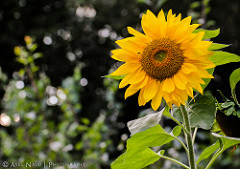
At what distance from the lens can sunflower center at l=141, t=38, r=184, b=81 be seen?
0.52 metres

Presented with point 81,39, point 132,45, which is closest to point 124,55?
point 132,45

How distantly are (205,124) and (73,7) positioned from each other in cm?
420

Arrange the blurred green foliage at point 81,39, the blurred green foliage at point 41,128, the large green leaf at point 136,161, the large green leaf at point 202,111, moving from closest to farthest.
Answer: the large green leaf at point 202,111
the large green leaf at point 136,161
the blurred green foliage at point 41,128
the blurred green foliage at point 81,39

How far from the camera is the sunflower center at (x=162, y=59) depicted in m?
0.52

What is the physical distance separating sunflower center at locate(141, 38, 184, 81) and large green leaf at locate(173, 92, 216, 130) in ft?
0.23

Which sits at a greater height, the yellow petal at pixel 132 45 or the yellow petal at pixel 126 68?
the yellow petal at pixel 132 45

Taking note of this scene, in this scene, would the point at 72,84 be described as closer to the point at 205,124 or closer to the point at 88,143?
the point at 88,143

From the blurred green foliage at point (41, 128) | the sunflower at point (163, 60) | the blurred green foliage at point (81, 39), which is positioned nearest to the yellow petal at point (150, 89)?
the sunflower at point (163, 60)

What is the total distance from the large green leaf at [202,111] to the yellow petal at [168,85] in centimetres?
5

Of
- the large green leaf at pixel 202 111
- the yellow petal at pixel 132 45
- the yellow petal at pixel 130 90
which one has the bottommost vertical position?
the large green leaf at pixel 202 111

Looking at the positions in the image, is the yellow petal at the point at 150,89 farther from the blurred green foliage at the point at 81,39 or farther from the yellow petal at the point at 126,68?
the blurred green foliage at the point at 81,39

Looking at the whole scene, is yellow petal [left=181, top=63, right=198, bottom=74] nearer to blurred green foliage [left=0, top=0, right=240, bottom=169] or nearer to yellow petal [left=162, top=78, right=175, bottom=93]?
yellow petal [left=162, top=78, right=175, bottom=93]

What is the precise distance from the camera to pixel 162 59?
546mm

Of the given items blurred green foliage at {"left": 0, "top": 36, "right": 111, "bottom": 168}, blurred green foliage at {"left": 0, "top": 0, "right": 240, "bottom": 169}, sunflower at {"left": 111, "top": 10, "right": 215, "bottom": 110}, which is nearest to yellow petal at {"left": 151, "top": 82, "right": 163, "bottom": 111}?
sunflower at {"left": 111, "top": 10, "right": 215, "bottom": 110}
